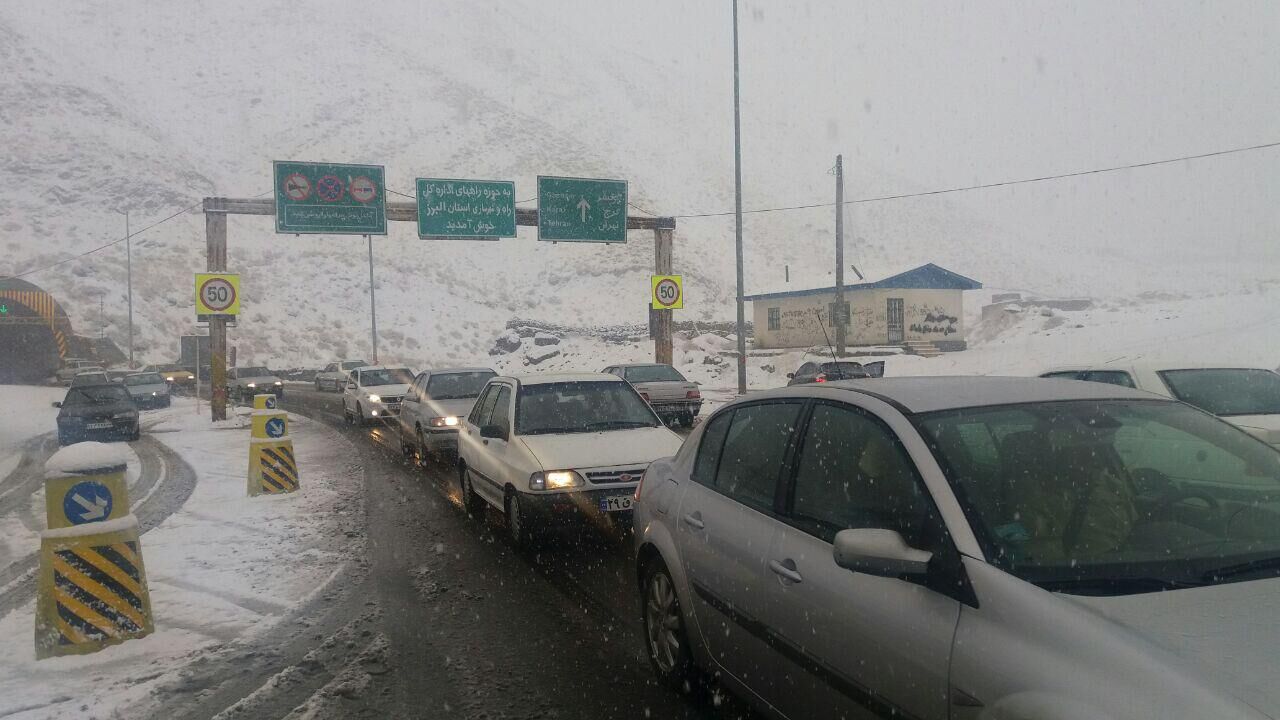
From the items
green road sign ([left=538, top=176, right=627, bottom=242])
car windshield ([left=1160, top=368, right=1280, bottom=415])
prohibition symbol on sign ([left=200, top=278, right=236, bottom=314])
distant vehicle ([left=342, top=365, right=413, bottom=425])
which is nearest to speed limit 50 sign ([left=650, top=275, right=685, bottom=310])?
green road sign ([left=538, top=176, right=627, bottom=242])

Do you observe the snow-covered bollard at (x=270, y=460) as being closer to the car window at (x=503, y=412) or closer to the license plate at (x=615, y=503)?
the car window at (x=503, y=412)

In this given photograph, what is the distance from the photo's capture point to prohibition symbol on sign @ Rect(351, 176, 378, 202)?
2445cm

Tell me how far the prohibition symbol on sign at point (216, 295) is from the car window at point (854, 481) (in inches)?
807

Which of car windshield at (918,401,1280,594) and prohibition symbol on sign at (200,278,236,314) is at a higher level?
prohibition symbol on sign at (200,278,236,314)

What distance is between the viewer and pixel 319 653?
5152 millimetres

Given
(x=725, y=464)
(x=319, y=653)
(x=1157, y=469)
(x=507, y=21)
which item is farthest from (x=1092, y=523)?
(x=507, y=21)

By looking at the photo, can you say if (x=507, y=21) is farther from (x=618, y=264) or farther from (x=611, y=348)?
(x=611, y=348)

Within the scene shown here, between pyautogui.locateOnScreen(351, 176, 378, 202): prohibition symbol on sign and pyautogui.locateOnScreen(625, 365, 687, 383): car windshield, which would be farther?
pyautogui.locateOnScreen(351, 176, 378, 202): prohibition symbol on sign

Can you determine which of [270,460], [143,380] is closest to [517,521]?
[270,460]

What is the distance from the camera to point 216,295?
21.0m

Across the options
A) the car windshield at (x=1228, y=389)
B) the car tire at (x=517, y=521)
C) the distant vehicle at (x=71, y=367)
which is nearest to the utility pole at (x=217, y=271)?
the car tire at (x=517, y=521)

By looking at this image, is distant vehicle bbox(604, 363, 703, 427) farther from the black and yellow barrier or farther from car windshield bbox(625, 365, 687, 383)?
the black and yellow barrier

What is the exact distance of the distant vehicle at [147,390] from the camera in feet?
99.0

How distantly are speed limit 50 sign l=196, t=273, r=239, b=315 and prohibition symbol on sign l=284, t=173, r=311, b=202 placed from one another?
364 centimetres
